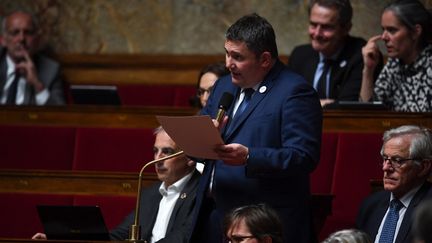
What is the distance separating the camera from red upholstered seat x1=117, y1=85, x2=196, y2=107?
16.9 ft

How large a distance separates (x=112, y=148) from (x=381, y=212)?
4.23 ft

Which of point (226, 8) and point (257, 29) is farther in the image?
point (226, 8)

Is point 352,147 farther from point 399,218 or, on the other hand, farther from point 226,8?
point 226,8

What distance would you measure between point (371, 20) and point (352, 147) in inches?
48.4

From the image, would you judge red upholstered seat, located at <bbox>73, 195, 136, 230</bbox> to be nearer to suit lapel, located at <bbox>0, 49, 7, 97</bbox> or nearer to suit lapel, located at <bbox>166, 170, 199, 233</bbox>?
suit lapel, located at <bbox>166, 170, 199, 233</bbox>

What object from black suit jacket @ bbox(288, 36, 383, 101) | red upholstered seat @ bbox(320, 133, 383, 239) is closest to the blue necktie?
red upholstered seat @ bbox(320, 133, 383, 239)

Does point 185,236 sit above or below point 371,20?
below

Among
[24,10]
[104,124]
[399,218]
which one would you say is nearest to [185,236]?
[399,218]

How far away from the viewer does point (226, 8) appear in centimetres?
518

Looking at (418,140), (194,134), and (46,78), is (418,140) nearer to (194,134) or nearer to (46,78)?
(194,134)

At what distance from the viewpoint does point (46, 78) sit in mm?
5027

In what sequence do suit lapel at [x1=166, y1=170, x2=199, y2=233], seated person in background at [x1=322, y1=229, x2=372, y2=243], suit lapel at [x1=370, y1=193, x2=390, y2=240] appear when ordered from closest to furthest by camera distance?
1. seated person in background at [x1=322, y1=229, x2=372, y2=243]
2. suit lapel at [x1=370, y1=193, x2=390, y2=240]
3. suit lapel at [x1=166, y1=170, x2=199, y2=233]

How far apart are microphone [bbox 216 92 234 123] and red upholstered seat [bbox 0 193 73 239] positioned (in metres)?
1.05

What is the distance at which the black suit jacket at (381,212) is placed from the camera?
3012 mm
